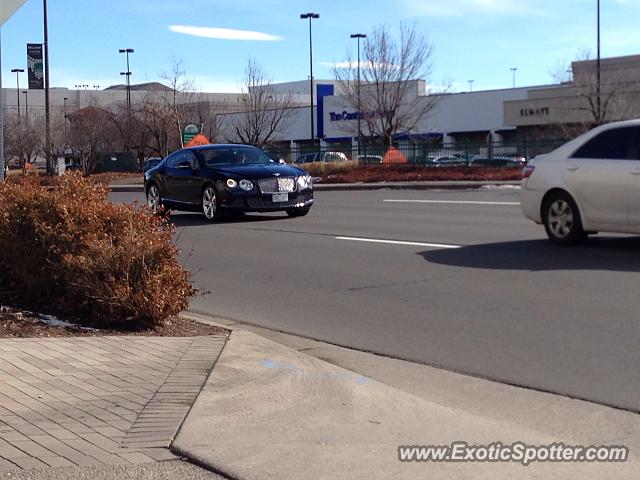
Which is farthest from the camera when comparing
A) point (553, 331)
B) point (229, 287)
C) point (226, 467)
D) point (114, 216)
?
point (229, 287)

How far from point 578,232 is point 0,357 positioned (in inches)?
330

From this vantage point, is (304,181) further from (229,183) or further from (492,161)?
(492,161)

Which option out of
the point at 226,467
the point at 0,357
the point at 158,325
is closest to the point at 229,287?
the point at 158,325

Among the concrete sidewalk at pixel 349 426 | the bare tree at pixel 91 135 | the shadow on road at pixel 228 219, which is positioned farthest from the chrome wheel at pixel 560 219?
the bare tree at pixel 91 135

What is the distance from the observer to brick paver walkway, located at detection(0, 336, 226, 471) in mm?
5266

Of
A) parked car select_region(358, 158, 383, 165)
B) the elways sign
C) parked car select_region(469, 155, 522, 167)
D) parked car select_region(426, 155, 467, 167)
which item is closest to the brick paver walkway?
the elways sign

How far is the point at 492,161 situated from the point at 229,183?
21.6 meters

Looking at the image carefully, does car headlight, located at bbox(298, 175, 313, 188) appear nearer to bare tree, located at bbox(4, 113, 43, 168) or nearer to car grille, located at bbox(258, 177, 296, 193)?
car grille, located at bbox(258, 177, 296, 193)

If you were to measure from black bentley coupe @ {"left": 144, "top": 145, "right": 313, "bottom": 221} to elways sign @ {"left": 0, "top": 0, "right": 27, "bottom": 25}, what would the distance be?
10.9 m

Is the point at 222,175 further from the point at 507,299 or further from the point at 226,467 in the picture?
the point at 226,467

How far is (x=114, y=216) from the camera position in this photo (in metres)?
9.56

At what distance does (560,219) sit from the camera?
13.0m

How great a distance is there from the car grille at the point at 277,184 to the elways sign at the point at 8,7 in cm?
1094

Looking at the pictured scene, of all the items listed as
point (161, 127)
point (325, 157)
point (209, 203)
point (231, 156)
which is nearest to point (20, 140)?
point (161, 127)
